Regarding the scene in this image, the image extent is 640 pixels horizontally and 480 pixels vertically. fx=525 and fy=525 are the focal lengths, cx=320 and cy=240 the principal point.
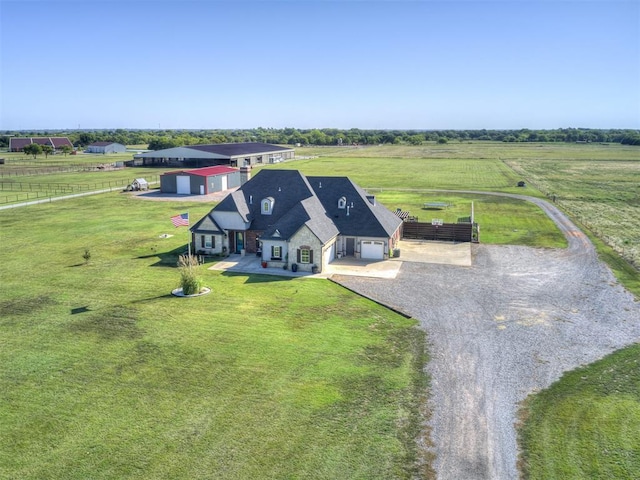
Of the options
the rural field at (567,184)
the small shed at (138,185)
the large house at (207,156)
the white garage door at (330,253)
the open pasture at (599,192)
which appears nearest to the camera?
the white garage door at (330,253)

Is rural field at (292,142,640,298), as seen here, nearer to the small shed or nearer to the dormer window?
the dormer window

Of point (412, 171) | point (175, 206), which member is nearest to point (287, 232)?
point (175, 206)

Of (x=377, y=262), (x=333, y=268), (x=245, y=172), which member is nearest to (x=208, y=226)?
(x=333, y=268)

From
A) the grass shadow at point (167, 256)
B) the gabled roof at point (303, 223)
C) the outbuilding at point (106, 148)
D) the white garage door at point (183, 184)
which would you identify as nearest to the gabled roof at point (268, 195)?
the gabled roof at point (303, 223)

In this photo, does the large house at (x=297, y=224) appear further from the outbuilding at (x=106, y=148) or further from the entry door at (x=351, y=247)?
the outbuilding at (x=106, y=148)

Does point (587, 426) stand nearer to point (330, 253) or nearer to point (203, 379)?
point (203, 379)

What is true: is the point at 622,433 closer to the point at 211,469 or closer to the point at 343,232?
the point at 211,469

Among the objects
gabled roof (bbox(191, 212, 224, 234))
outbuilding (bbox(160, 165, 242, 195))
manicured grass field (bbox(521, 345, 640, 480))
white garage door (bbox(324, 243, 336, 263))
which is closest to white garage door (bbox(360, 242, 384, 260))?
white garage door (bbox(324, 243, 336, 263))
